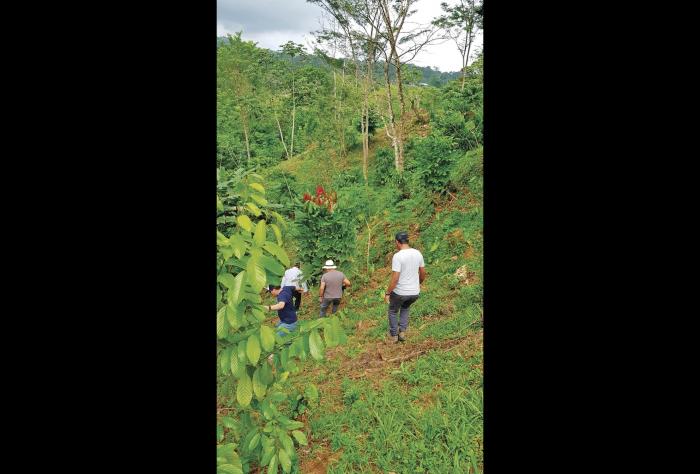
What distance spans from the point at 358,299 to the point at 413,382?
340 cm

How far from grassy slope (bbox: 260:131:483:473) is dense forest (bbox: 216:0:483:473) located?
16 mm

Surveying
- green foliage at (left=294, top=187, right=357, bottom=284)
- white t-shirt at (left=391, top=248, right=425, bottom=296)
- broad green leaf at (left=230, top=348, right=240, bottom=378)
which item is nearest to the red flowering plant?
green foliage at (left=294, top=187, right=357, bottom=284)

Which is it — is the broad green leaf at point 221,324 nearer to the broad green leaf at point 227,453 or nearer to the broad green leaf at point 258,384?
the broad green leaf at point 258,384

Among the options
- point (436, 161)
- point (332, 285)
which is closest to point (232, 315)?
point (332, 285)

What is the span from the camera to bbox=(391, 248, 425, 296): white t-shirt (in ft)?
15.5

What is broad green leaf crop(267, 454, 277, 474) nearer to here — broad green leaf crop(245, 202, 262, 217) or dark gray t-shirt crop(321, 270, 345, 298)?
broad green leaf crop(245, 202, 262, 217)

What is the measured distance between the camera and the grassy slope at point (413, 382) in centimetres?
330

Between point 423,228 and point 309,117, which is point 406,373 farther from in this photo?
point 309,117

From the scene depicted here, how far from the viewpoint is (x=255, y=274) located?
1128 mm

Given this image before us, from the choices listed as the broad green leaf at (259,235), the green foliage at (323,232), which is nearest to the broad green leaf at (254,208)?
the broad green leaf at (259,235)

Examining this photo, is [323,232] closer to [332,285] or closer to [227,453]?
[332,285]
